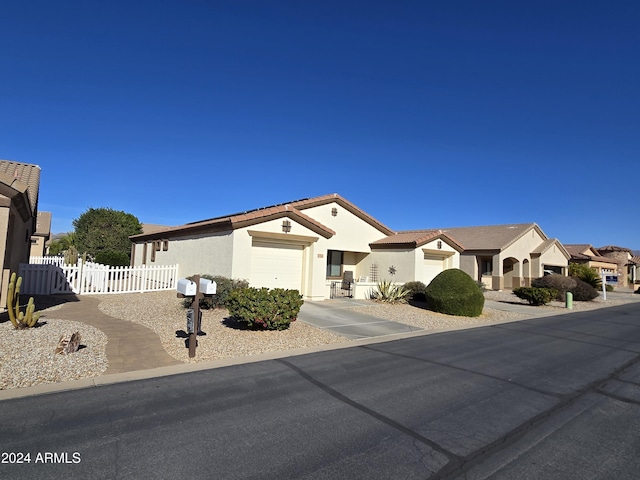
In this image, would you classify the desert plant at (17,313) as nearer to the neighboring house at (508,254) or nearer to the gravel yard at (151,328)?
the gravel yard at (151,328)

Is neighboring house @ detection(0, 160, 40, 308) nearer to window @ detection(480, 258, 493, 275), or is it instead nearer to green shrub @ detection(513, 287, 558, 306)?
green shrub @ detection(513, 287, 558, 306)

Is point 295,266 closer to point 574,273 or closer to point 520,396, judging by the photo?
point 520,396

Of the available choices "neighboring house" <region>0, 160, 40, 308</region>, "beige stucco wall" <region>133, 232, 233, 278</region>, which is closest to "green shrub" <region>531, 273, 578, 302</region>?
"beige stucco wall" <region>133, 232, 233, 278</region>

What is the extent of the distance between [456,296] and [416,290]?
3.95 meters

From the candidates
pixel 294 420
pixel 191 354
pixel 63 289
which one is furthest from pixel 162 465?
pixel 63 289

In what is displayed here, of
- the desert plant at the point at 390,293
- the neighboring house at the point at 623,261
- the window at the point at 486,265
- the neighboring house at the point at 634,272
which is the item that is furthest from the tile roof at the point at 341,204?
the neighboring house at the point at 634,272

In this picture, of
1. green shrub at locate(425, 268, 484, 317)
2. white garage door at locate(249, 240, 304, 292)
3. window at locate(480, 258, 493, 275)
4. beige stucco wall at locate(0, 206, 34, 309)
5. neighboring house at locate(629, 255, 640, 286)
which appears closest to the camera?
beige stucco wall at locate(0, 206, 34, 309)

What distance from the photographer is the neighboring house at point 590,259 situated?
40.8 meters

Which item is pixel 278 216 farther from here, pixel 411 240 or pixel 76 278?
pixel 76 278

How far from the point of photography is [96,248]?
110ft

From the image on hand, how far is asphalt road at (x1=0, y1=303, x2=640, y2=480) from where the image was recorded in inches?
141

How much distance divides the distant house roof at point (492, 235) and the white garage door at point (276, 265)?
18619 millimetres

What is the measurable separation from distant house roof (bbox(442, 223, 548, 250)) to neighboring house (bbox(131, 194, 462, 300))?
9.33 metres

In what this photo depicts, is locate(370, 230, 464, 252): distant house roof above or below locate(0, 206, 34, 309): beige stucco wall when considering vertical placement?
above
